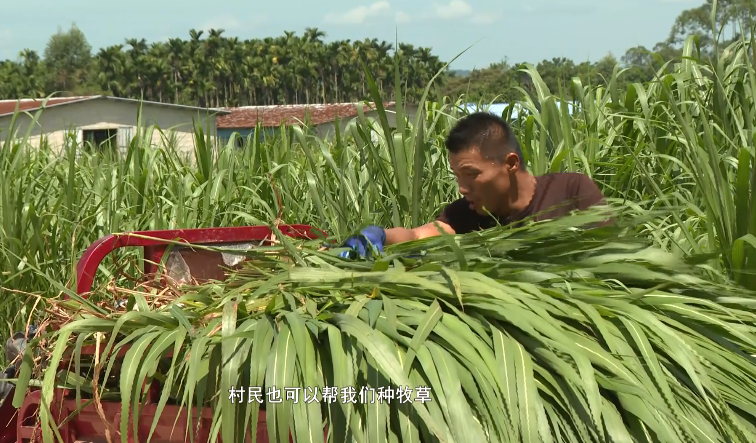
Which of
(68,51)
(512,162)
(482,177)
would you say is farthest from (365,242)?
(68,51)

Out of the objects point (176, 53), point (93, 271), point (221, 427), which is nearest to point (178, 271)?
point (93, 271)

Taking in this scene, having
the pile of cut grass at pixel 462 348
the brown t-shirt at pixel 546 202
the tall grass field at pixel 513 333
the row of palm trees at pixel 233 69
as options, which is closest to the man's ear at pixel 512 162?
the brown t-shirt at pixel 546 202

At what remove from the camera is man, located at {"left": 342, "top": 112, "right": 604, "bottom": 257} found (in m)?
A: 2.79

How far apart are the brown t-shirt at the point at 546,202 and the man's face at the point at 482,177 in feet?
0.30

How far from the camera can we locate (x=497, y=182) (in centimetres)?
283

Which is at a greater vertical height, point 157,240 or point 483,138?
point 483,138

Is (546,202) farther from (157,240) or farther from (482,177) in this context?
(157,240)

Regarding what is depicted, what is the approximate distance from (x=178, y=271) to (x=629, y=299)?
141cm

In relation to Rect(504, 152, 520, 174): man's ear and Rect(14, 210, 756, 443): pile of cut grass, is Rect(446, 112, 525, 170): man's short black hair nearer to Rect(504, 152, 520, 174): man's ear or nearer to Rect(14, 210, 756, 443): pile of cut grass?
Rect(504, 152, 520, 174): man's ear

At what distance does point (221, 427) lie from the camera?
154 cm

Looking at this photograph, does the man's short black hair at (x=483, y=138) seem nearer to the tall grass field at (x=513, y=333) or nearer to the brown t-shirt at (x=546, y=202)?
the brown t-shirt at (x=546, y=202)

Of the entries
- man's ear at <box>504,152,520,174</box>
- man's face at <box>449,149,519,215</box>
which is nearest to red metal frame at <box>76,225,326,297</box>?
man's face at <box>449,149,519,215</box>

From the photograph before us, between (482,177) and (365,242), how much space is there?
700 millimetres

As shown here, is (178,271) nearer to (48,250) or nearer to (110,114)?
(48,250)
